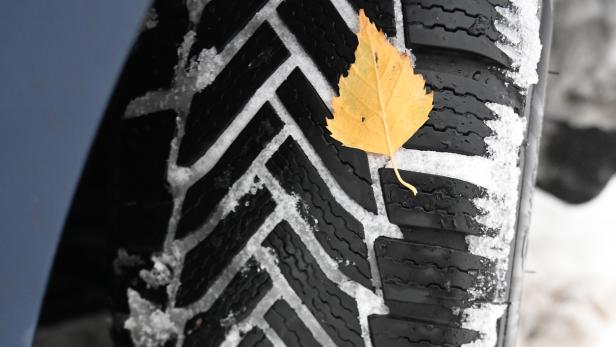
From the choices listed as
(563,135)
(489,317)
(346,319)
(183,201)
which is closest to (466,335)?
(489,317)

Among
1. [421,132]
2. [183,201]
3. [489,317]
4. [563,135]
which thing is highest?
[563,135]

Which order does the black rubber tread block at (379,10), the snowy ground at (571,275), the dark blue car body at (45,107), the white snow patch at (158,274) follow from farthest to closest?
the snowy ground at (571,275) → the white snow patch at (158,274) → the black rubber tread block at (379,10) → the dark blue car body at (45,107)

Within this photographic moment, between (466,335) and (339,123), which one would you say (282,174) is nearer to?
(339,123)

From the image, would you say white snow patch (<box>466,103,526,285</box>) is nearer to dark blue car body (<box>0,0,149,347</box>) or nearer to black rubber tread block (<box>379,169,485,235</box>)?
black rubber tread block (<box>379,169,485,235</box>)

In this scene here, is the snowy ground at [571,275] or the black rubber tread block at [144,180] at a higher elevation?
the snowy ground at [571,275]

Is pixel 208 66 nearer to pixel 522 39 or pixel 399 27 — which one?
pixel 399 27

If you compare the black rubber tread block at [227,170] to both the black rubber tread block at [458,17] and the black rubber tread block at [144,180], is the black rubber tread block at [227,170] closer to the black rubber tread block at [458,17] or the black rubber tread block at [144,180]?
the black rubber tread block at [144,180]

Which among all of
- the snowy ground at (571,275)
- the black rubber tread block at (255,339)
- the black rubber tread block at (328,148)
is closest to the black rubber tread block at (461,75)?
the black rubber tread block at (328,148)
